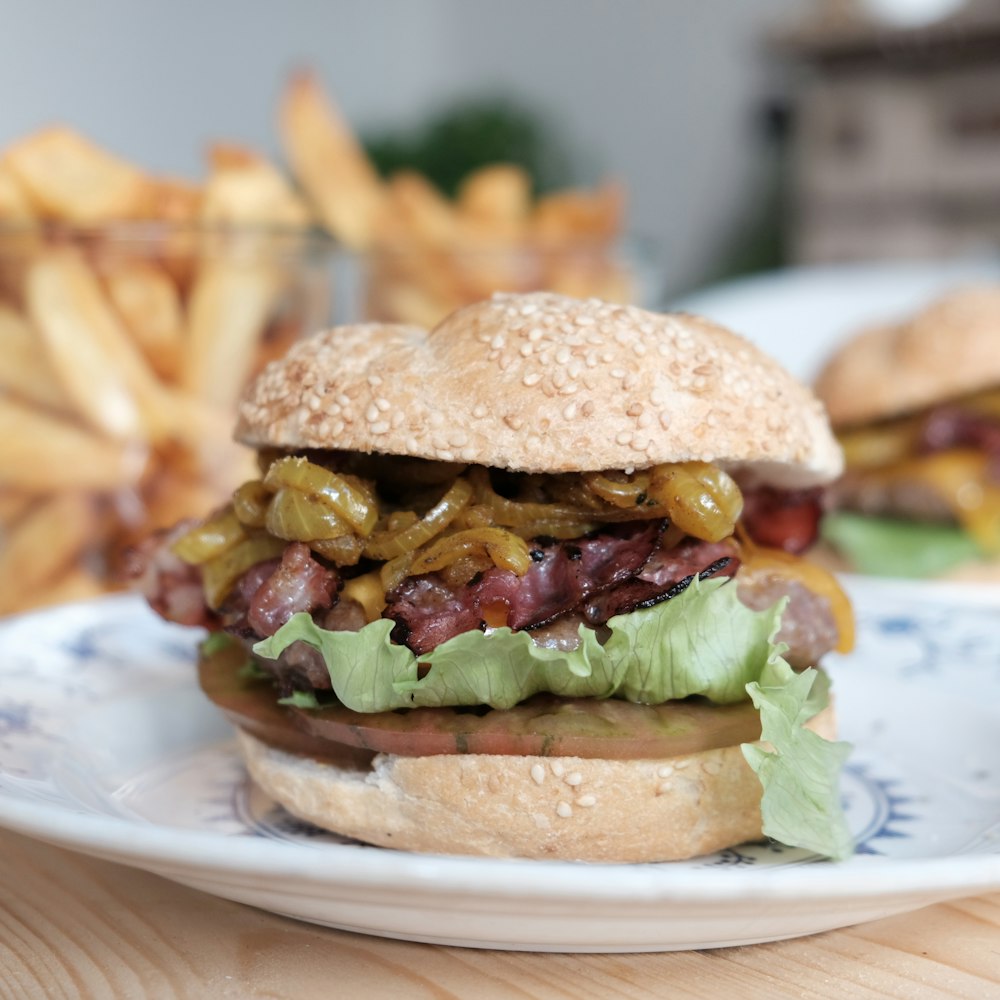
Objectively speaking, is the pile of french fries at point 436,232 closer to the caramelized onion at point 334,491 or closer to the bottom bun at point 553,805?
the caramelized onion at point 334,491

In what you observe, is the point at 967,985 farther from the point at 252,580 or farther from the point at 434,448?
the point at 252,580

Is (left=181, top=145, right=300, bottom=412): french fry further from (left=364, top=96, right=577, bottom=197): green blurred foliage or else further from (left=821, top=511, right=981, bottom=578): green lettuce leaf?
(left=364, top=96, right=577, bottom=197): green blurred foliage

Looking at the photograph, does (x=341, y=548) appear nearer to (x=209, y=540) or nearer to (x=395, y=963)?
(x=209, y=540)

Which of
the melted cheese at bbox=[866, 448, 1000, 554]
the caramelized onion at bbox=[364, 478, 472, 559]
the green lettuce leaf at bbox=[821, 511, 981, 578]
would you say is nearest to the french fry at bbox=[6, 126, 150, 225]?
the caramelized onion at bbox=[364, 478, 472, 559]

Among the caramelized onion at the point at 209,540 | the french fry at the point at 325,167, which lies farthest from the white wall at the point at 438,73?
the caramelized onion at the point at 209,540

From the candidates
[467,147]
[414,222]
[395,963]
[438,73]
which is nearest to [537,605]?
[395,963]

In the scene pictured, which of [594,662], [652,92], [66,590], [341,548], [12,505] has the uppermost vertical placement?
[652,92]
